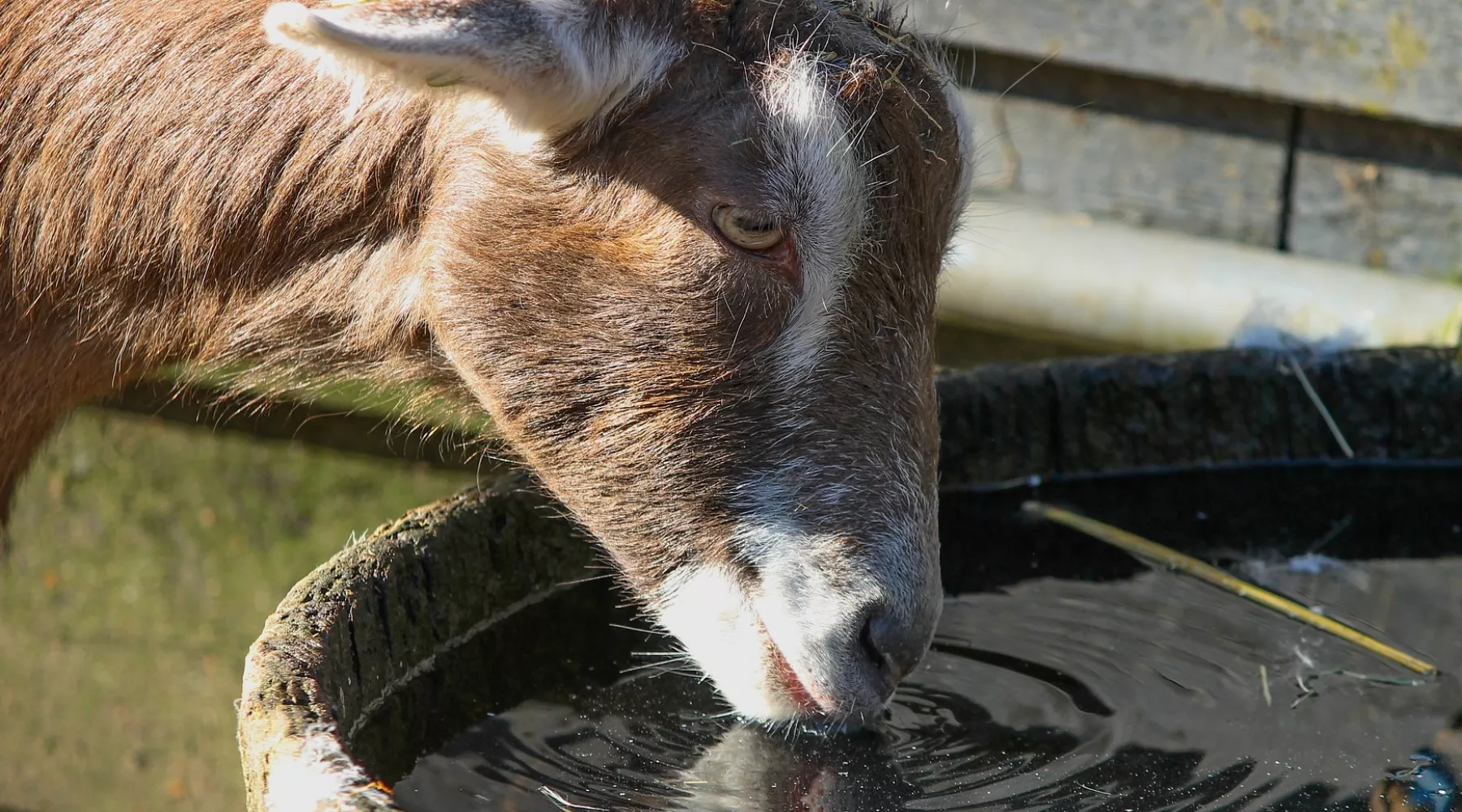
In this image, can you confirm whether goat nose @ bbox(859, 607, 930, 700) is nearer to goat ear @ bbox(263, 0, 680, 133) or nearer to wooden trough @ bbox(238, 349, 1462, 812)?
wooden trough @ bbox(238, 349, 1462, 812)

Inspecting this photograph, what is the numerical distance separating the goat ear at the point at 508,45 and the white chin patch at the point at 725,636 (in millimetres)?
852

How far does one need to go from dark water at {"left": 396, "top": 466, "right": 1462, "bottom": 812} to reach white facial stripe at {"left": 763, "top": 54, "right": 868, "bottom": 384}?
657mm

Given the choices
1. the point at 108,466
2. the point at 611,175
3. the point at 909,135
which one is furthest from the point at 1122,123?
the point at 108,466

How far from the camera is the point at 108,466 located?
5.56 meters

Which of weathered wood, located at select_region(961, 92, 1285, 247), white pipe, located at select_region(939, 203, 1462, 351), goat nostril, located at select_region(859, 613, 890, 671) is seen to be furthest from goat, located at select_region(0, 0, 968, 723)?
weathered wood, located at select_region(961, 92, 1285, 247)

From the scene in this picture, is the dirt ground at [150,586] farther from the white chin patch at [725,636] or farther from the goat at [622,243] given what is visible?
the white chin patch at [725,636]

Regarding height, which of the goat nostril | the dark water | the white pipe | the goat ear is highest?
the goat ear

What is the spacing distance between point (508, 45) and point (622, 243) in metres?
0.43

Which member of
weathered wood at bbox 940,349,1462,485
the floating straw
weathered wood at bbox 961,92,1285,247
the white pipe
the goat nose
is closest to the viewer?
the goat nose

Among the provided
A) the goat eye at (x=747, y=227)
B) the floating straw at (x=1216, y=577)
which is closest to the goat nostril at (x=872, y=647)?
the goat eye at (x=747, y=227)

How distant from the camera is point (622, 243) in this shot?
2619 mm

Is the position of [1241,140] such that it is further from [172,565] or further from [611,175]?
[172,565]

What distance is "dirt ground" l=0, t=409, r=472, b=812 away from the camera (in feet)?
17.5

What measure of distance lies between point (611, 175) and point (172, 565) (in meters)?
3.58
